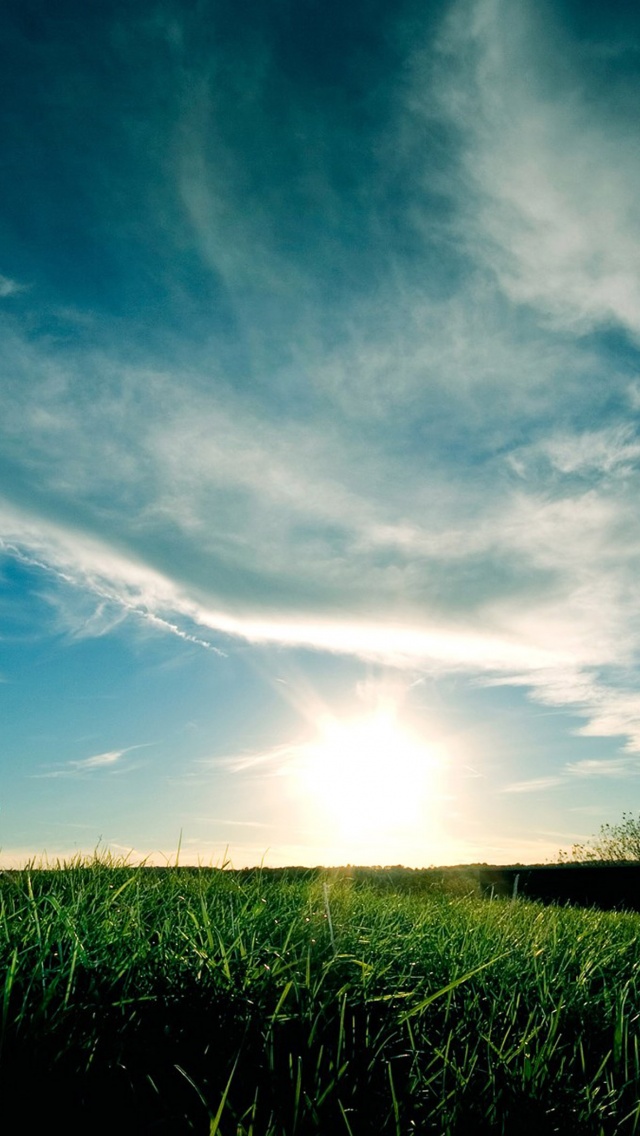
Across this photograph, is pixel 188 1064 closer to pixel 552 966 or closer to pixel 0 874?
pixel 552 966

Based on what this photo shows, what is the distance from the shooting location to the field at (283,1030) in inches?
84.9

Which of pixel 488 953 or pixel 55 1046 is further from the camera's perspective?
pixel 488 953

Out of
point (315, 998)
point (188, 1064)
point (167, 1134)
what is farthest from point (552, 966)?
point (167, 1134)

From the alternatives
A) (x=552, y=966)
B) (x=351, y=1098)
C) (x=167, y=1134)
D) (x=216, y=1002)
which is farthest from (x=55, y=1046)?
(x=552, y=966)

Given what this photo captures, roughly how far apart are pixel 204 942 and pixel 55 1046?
1.08 m

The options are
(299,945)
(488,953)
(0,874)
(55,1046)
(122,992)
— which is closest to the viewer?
(55,1046)

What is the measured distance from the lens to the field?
7.07ft

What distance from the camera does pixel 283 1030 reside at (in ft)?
8.66

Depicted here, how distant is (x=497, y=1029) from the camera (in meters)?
3.03

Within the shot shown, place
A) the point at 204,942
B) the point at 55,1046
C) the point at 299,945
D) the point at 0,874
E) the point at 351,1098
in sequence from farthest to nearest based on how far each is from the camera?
the point at 0,874 < the point at 299,945 < the point at 204,942 < the point at 351,1098 < the point at 55,1046

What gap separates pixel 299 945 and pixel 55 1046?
158 centimetres

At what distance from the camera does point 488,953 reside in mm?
4008

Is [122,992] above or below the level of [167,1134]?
above

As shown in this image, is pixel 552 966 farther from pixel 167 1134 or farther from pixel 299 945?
pixel 167 1134
